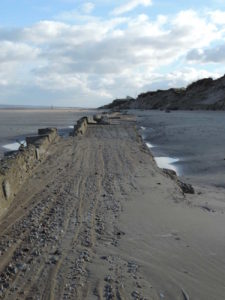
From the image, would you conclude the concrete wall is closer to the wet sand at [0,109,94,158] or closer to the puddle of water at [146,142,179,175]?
the wet sand at [0,109,94,158]

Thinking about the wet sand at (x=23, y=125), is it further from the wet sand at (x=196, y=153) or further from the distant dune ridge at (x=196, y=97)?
the distant dune ridge at (x=196, y=97)

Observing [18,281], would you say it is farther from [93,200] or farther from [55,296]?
[93,200]

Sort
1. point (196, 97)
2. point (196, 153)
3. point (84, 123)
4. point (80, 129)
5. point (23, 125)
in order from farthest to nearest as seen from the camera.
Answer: point (196, 97)
point (23, 125)
point (84, 123)
point (80, 129)
point (196, 153)

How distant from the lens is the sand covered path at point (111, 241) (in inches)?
157

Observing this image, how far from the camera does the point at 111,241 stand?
5148mm

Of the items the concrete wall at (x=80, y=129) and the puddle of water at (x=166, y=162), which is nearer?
the puddle of water at (x=166, y=162)

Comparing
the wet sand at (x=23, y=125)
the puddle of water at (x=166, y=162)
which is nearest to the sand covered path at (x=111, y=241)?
the puddle of water at (x=166, y=162)

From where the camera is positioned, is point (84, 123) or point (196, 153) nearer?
point (196, 153)

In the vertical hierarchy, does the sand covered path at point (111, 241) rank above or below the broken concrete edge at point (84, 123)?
above

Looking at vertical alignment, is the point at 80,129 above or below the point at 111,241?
below

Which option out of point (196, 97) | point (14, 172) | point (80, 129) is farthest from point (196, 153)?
point (196, 97)

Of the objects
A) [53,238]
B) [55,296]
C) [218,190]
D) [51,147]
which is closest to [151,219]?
[53,238]

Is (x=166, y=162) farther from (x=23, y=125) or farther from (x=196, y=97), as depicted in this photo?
(x=196, y=97)

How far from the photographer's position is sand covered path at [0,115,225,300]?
398 cm
